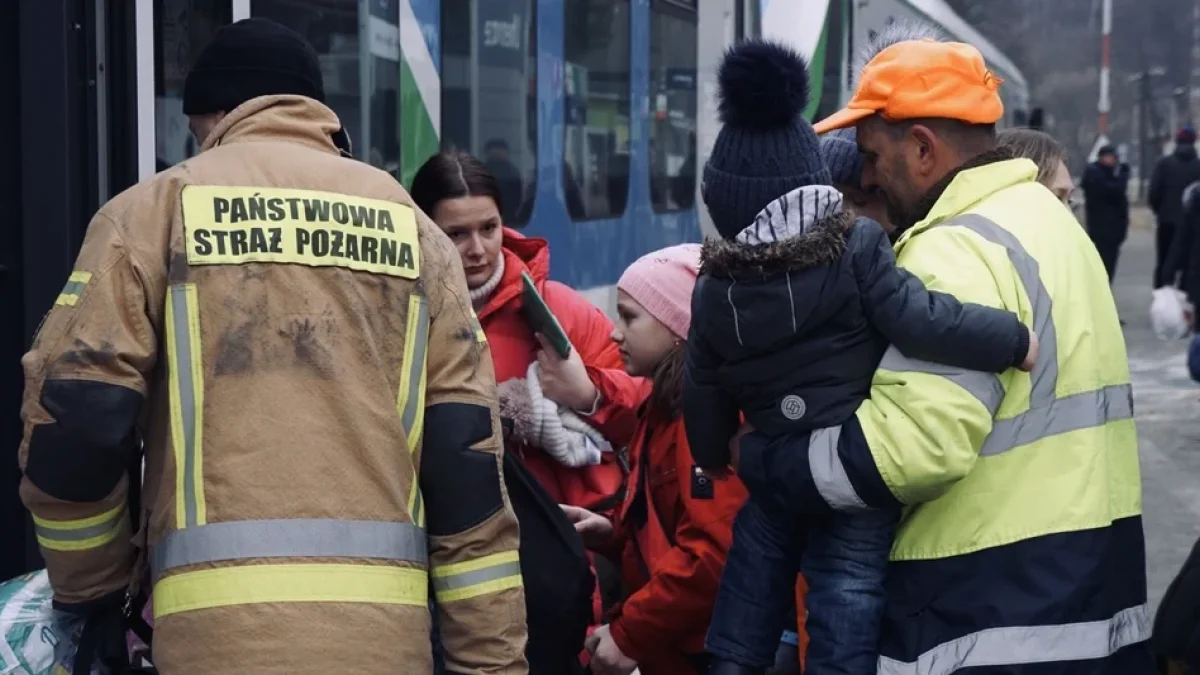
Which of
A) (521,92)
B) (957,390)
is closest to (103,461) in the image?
(957,390)

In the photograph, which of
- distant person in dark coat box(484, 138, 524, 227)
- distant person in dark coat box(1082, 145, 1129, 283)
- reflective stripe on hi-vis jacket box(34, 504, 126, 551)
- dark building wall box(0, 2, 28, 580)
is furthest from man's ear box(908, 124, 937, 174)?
distant person in dark coat box(1082, 145, 1129, 283)

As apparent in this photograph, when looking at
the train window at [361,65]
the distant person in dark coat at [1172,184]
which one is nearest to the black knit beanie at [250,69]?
the train window at [361,65]

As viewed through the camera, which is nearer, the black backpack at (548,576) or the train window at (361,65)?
the black backpack at (548,576)

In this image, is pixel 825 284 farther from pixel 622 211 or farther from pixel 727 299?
pixel 622 211

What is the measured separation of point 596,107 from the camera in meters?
7.18

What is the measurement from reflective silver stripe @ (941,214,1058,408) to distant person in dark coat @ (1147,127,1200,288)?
13.3 metres

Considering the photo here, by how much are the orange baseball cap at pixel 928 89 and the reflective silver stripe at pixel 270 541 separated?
106 cm

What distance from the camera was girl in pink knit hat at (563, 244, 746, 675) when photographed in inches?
126

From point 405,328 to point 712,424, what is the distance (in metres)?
0.60

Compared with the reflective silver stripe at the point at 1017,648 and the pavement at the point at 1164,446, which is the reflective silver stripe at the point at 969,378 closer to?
the reflective silver stripe at the point at 1017,648

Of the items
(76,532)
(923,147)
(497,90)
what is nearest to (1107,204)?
(497,90)

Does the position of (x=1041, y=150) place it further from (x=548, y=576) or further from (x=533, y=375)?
(x=548, y=576)

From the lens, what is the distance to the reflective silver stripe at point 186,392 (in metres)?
2.36

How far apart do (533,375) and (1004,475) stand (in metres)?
1.26
